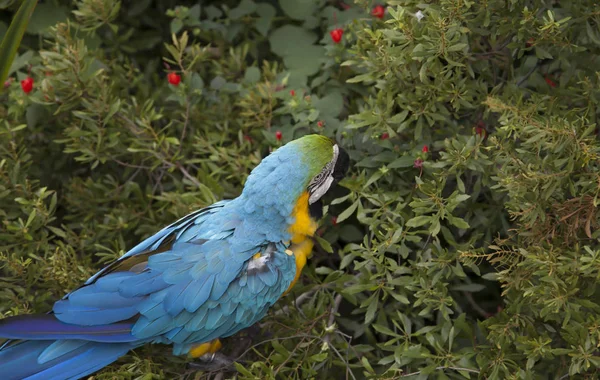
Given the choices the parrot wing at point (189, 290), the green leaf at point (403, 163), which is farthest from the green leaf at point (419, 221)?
the parrot wing at point (189, 290)

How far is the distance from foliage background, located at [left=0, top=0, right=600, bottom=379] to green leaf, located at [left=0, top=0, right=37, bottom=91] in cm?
43

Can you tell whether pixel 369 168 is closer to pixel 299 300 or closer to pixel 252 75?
pixel 299 300

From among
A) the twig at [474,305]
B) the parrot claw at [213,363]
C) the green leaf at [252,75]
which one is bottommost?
the twig at [474,305]

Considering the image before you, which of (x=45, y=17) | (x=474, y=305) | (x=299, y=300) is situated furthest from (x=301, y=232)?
(x=45, y=17)

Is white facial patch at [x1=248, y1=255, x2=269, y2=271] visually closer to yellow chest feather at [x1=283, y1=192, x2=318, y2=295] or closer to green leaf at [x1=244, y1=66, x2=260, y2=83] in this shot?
yellow chest feather at [x1=283, y1=192, x2=318, y2=295]

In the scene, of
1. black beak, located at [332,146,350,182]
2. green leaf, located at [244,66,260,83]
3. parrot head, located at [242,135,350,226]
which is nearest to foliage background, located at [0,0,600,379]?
green leaf, located at [244,66,260,83]

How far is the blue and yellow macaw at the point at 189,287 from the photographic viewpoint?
201cm

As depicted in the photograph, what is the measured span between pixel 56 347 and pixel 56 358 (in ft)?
0.11

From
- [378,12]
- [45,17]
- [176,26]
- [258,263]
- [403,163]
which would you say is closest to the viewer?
[258,263]

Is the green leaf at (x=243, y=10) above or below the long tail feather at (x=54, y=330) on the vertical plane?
above

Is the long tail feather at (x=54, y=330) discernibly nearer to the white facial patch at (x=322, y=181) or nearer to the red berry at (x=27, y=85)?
the white facial patch at (x=322, y=181)

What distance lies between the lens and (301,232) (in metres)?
2.20

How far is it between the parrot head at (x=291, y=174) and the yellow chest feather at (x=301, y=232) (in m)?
0.02

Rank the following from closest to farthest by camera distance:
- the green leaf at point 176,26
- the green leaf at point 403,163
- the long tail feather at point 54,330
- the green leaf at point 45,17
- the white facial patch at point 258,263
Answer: the long tail feather at point 54,330, the white facial patch at point 258,263, the green leaf at point 403,163, the green leaf at point 176,26, the green leaf at point 45,17
